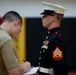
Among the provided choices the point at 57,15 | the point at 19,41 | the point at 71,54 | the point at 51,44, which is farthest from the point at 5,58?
the point at 71,54

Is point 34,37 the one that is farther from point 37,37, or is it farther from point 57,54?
point 57,54

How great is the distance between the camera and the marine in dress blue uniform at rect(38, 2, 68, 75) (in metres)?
2.47

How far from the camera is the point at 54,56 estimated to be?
8.10ft

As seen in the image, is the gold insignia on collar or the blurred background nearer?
the gold insignia on collar

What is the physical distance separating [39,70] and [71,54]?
3015 millimetres

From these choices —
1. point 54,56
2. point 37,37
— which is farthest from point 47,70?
point 37,37

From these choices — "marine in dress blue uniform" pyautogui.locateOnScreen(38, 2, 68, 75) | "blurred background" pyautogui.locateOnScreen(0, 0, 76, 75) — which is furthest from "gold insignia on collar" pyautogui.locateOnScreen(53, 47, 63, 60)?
"blurred background" pyautogui.locateOnScreen(0, 0, 76, 75)

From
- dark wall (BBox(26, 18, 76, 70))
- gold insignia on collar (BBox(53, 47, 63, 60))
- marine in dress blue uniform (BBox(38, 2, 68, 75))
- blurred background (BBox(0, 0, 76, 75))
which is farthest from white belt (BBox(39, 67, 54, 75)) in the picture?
dark wall (BBox(26, 18, 76, 70))

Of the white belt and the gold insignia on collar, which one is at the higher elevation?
the gold insignia on collar

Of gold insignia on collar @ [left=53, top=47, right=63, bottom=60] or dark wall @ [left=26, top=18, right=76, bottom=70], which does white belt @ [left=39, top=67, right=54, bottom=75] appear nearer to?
gold insignia on collar @ [left=53, top=47, right=63, bottom=60]

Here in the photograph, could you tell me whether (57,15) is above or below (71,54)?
above

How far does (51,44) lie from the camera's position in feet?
8.29

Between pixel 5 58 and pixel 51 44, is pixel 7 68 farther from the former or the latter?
pixel 51 44

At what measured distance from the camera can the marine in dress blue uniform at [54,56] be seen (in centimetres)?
247
